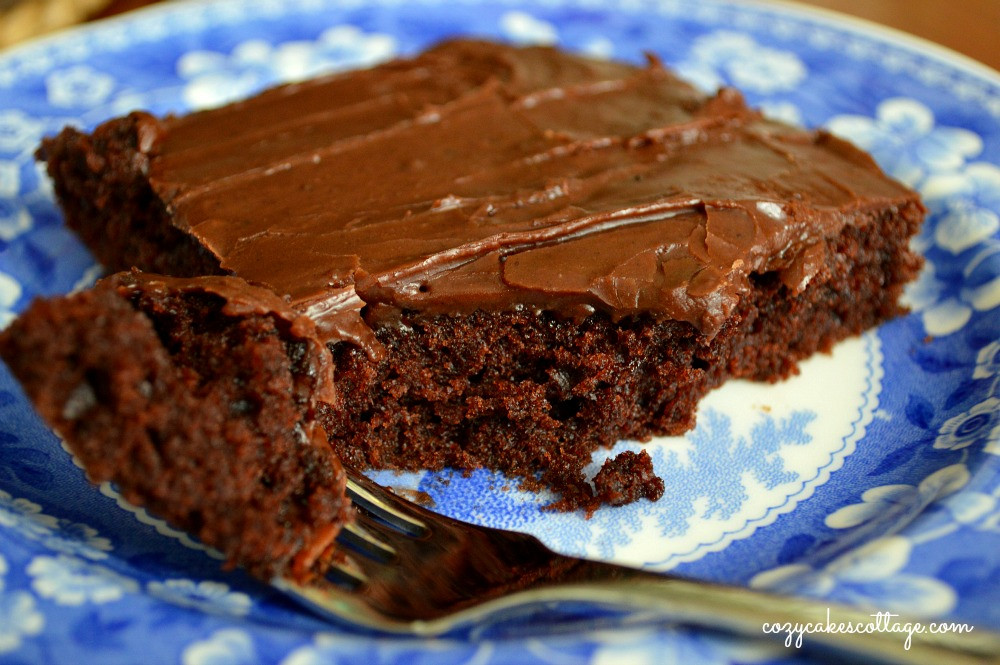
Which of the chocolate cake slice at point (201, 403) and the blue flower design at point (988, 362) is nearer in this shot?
the chocolate cake slice at point (201, 403)

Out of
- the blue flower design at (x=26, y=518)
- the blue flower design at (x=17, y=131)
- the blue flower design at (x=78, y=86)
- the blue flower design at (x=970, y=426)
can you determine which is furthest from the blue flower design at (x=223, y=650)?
the blue flower design at (x=78, y=86)

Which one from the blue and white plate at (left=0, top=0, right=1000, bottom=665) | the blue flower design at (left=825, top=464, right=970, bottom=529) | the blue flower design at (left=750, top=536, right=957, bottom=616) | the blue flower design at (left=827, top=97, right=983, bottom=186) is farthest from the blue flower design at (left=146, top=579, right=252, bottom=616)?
the blue flower design at (left=827, top=97, right=983, bottom=186)

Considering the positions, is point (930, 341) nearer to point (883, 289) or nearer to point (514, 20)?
point (883, 289)

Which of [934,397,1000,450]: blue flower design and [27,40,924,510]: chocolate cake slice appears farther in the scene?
[934,397,1000,450]: blue flower design

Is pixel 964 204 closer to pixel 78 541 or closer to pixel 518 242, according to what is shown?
pixel 518 242

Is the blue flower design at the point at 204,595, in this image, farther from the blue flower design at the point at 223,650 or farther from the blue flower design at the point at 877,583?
the blue flower design at the point at 877,583

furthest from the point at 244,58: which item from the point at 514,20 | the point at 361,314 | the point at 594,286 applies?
the point at 594,286

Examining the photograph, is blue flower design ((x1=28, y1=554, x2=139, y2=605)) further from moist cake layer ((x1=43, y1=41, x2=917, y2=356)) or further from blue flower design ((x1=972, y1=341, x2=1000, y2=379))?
blue flower design ((x1=972, y1=341, x2=1000, y2=379))
